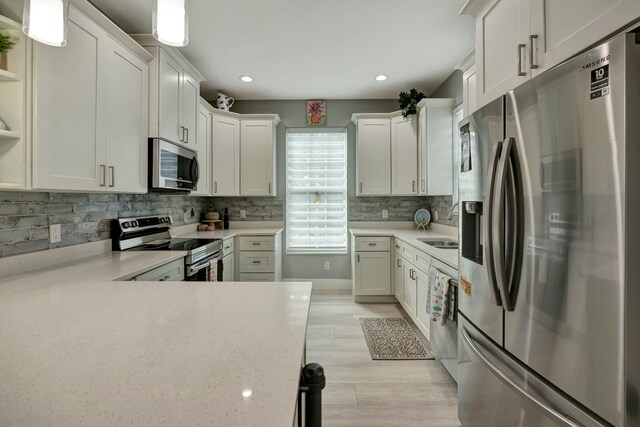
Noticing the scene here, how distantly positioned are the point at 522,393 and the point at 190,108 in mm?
3182

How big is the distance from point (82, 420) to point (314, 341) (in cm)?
243

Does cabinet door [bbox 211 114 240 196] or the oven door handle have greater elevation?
cabinet door [bbox 211 114 240 196]

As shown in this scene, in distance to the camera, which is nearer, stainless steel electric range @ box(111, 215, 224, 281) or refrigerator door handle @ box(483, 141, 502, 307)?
refrigerator door handle @ box(483, 141, 502, 307)

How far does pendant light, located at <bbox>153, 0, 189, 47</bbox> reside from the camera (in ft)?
3.63

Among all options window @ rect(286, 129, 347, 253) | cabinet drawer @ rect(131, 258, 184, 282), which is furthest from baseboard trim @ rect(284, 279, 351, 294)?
cabinet drawer @ rect(131, 258, 184, 282)

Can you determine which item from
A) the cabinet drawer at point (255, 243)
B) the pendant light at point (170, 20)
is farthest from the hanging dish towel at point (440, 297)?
the cabinet drawer at point (255, 243)

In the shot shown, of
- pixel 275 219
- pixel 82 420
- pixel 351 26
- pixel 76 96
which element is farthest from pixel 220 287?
pixel 275 219

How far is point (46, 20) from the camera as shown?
970 millimetres

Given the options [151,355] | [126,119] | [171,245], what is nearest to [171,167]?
[126,119]

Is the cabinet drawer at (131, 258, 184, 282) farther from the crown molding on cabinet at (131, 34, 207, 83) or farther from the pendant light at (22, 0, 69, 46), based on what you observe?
the crown molding on cabinet at (131, 34, 207, 83)

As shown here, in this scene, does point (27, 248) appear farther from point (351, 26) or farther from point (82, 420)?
point (351, 26)

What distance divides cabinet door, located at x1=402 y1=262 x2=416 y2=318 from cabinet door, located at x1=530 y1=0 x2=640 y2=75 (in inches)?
82.5

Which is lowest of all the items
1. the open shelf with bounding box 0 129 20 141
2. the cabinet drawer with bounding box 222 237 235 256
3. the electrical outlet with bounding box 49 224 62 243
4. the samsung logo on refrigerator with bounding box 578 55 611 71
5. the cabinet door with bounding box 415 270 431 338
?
the cabinet door with bounding box 415 270 431 338

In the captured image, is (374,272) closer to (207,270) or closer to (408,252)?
(408,252)
